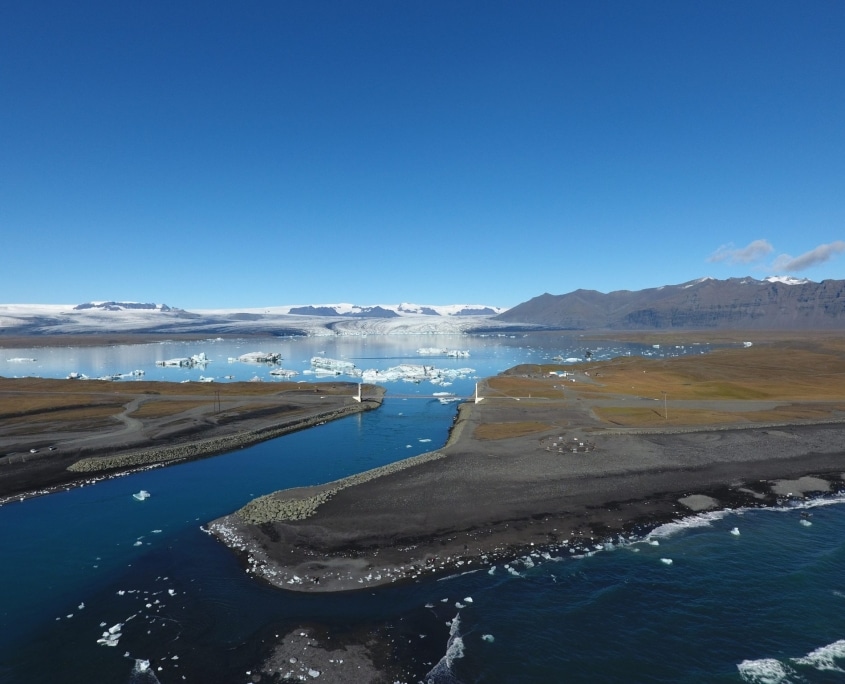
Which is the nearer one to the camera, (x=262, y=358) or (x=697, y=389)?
(x=697, y=389)

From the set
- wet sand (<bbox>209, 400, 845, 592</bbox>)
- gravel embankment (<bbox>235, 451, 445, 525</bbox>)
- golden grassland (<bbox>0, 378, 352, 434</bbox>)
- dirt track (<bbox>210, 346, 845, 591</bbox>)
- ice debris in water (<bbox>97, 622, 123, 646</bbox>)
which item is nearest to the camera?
ice debris in water (<bbox>97, 622, 123, 646</bbox>)

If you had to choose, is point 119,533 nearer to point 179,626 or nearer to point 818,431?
point 179,626

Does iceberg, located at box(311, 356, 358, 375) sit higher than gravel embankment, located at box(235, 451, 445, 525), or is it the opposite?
iceberg, located at box(311, 356, 358, 375)

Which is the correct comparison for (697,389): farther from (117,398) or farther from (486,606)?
(117,398)

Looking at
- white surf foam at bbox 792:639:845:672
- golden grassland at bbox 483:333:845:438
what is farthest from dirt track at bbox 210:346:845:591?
white surf foam at bbox 792:639:845:672

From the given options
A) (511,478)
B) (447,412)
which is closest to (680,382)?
(447,412)

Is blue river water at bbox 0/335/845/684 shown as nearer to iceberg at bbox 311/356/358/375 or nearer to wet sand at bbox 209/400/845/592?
wet sand at bbox 209/400/845/592

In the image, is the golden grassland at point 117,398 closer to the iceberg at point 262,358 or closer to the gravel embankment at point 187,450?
the gravel embankment at point 187,450

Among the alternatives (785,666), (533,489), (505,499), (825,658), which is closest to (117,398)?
(505,499)
